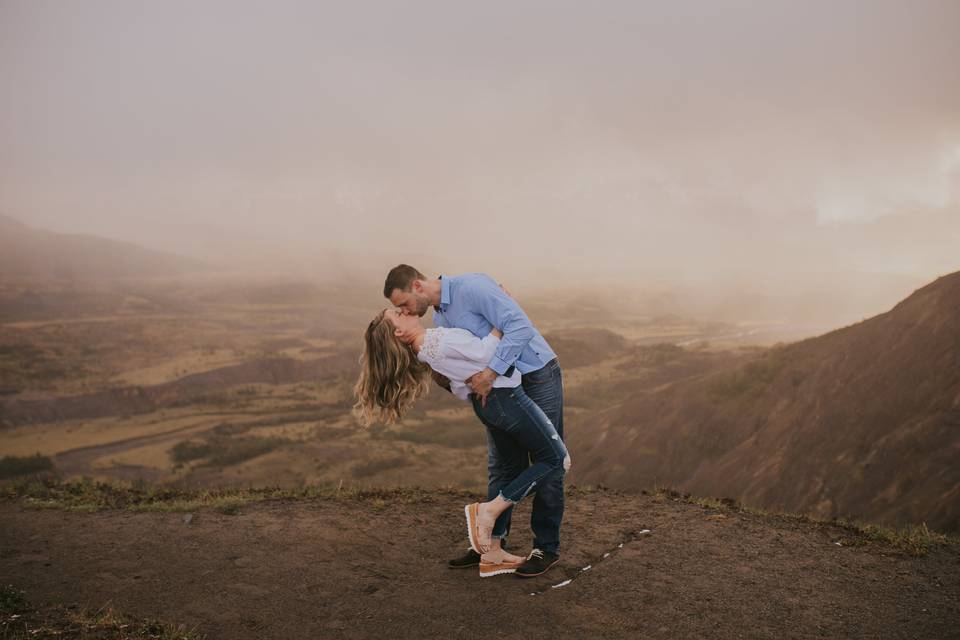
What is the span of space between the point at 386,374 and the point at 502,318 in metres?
1.00

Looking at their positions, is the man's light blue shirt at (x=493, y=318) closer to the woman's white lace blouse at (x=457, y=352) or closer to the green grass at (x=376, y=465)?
the woman's white lace blouse at (x=457, y=352)

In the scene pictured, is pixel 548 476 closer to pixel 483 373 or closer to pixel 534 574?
pixel 534 574

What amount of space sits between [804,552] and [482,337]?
3.83 metres

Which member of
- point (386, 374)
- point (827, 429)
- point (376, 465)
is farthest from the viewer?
point (376, 465)

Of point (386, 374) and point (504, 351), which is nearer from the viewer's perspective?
point (504, 351)

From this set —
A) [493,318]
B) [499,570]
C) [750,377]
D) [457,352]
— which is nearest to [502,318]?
[493,318]

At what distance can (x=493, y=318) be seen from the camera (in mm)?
4754

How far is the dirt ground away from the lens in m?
4.54

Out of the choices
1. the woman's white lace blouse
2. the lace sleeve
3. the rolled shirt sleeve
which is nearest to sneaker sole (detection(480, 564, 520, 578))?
the woman's white lace blouse

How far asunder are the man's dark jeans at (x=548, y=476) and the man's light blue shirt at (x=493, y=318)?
18 cm

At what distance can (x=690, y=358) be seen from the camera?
5672 centimetres

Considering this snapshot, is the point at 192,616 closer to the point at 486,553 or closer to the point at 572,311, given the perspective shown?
the point at 486,553

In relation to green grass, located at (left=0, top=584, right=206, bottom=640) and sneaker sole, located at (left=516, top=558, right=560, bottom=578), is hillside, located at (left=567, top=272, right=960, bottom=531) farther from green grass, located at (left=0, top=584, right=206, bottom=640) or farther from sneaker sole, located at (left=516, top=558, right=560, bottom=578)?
green grass, located at (left=0, top=584, right=206, bottom=640)

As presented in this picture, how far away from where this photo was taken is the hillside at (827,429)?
9.35 metres
